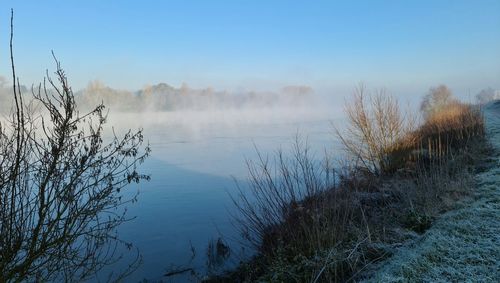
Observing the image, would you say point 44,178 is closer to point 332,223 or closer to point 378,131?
point 332,223

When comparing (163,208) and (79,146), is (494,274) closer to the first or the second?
(79,146)

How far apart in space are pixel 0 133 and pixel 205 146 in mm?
27412

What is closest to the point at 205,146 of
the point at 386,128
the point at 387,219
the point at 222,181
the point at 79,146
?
the point at 222,181

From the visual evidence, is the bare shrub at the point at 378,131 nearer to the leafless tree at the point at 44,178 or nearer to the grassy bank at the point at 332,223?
the grassy bank at the point at 332,223

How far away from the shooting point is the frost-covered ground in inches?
170

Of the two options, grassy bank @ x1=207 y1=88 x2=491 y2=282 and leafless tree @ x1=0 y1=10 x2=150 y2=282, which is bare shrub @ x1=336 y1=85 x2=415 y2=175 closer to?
grassy bank @ x1=207 y1=88 x2=491 y2=282

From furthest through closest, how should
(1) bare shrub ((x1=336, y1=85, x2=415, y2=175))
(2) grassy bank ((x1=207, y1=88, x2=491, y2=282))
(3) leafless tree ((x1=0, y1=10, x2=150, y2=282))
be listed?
(1) bare shrub ((x1=336, y1=85, x2=415, y2=175)), (2) grassy bank ((x1=207, y1=88, x2=491, y2=282)), (3) leafless tree ((x1=0, y1=10, x2=150, y2=282))

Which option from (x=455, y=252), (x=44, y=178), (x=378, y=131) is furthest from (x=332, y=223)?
(x=378, y=131)

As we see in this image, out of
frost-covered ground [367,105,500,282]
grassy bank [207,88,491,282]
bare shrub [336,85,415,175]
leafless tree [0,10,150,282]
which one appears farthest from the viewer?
bare shrub [336,85,415,175]

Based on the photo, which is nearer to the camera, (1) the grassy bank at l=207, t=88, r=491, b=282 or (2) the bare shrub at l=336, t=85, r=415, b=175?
(1) the grassy bank at l=207, t=88, r=491, b=282

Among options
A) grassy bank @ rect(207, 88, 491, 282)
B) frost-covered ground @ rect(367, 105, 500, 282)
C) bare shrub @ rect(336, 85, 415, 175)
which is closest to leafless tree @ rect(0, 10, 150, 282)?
grassy bank @ rect(207, 88, 491, 282)

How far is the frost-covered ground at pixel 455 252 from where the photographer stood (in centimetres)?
433

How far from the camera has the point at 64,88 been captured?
3797 mm

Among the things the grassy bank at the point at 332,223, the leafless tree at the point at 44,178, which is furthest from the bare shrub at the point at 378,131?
the leafless tree at the point at 44,178
